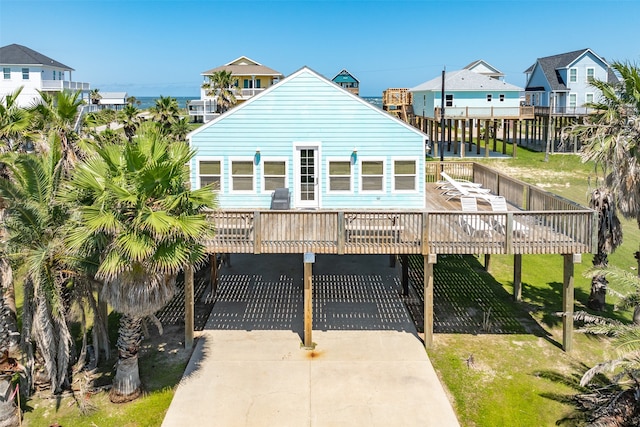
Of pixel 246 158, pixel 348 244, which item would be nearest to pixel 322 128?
pixel 246 158

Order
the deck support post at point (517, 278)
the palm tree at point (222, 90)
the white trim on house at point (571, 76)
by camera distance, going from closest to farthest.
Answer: the deck support post at point (517, 278), the white trim on house at point (571, 76), the palm tree at point (222, 90)

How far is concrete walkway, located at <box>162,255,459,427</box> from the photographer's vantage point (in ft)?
37.0

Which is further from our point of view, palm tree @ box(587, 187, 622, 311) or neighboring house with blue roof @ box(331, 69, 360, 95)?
neighboring house with blue roof @ box(331, 69, 360, 95)

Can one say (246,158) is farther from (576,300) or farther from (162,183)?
(576,300)

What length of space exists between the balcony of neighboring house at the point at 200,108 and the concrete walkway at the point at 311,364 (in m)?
50.1

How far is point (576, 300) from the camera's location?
17.9 m

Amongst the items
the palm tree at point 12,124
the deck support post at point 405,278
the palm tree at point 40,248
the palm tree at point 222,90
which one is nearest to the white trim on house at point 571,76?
the palm tree at point 222,90

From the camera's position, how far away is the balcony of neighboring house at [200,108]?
6650cm

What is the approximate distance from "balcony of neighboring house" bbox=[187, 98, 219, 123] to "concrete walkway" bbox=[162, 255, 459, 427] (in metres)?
50.1

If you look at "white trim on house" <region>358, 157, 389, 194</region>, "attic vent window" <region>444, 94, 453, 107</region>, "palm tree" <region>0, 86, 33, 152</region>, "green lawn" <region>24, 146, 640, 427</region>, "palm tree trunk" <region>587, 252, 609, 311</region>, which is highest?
"attic vent window" <region>444, 94, 453, 107</region>

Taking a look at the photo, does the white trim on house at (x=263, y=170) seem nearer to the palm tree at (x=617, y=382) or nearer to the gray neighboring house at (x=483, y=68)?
the palm tree at (x=617, y=382)

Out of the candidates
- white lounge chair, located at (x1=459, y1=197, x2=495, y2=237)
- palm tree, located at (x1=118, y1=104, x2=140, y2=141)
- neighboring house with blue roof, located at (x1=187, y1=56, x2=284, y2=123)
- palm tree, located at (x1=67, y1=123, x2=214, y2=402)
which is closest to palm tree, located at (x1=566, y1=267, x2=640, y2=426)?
white lounge chair, located at (x1=459, y1=197, x2=495, y2=237)

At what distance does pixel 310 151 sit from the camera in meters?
17.0

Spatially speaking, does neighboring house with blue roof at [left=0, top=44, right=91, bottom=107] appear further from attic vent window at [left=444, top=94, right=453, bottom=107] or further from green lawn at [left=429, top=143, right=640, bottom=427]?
green lawn at [left=429, top=143, right=640, bottom=427]
